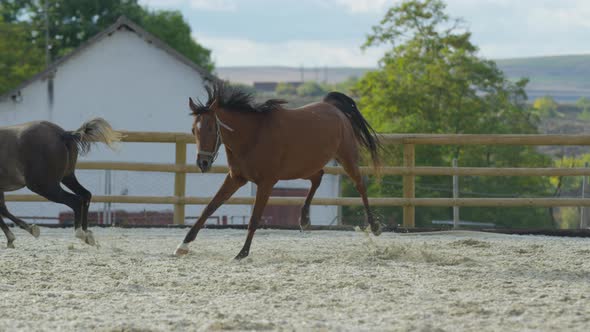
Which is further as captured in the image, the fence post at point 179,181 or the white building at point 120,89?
the white building at point 120,89

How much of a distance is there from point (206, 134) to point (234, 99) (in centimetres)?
54

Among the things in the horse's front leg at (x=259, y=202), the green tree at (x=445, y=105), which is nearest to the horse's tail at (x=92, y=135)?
the horse's front leg at (x=259, y=202)

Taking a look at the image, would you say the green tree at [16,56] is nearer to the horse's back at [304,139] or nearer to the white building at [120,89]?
the white building at [120,89]

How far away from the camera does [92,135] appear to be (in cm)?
876

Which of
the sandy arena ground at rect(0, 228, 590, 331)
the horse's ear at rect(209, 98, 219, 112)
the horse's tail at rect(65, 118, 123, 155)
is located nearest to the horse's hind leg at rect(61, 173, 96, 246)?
the sandy arena ground at rect(0, 228, 590, 331)

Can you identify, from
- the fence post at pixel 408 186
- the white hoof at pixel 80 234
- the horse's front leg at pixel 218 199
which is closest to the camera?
the horse's front leg at pixel 218 199

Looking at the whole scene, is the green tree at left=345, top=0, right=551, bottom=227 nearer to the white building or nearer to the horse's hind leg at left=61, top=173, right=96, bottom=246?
the white building

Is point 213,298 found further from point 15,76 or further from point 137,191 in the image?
point 15,76

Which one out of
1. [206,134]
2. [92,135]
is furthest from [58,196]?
[206,134]

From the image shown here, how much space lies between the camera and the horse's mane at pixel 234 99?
311 inches

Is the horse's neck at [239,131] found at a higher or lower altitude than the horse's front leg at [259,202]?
higher

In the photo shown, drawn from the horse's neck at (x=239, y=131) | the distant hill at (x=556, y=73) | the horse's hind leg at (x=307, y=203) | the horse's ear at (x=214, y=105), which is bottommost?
the horse's hind leg at (x=307, y=203)

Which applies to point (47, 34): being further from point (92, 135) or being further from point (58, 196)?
point (58, 196)

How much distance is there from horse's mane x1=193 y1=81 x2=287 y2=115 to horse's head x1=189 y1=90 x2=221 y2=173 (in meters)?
0.16
